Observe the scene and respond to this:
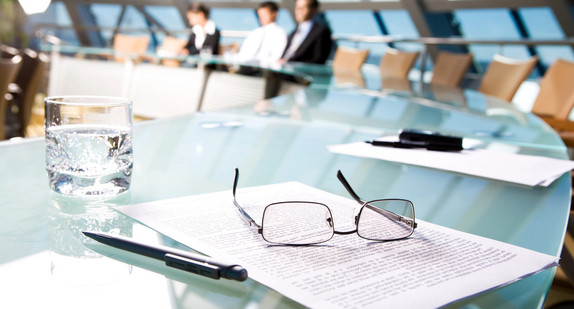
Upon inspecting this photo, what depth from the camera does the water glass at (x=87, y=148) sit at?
0.63 meters

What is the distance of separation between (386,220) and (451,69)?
4055mm

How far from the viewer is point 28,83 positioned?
143 inches

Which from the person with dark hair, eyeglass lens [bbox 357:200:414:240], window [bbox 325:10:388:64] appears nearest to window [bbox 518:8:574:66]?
window [bbox 325:10:388:64]

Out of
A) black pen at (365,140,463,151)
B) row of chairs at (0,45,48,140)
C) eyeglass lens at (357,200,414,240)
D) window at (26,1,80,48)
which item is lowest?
window at (26,1,80,48)

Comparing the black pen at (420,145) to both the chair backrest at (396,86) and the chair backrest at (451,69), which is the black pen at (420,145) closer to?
the chair backrest at (396,86)

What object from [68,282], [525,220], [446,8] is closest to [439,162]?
[525,220]

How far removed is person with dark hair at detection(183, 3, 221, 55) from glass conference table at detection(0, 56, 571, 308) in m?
5.34

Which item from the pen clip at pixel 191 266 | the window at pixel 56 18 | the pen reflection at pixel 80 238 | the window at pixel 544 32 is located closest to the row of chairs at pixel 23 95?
the pen reflection at pixel 80 238

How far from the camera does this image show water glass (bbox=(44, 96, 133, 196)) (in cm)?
63

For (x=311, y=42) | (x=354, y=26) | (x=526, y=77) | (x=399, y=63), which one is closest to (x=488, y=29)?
(x=354, y=26)

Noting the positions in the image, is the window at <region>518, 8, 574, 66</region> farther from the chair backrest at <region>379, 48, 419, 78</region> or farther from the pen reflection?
the pen reflection

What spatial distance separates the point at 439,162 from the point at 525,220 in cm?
31

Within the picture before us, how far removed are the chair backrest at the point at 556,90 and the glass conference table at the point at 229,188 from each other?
5.19 feet

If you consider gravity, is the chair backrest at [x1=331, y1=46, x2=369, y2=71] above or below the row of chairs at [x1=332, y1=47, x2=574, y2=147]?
below
